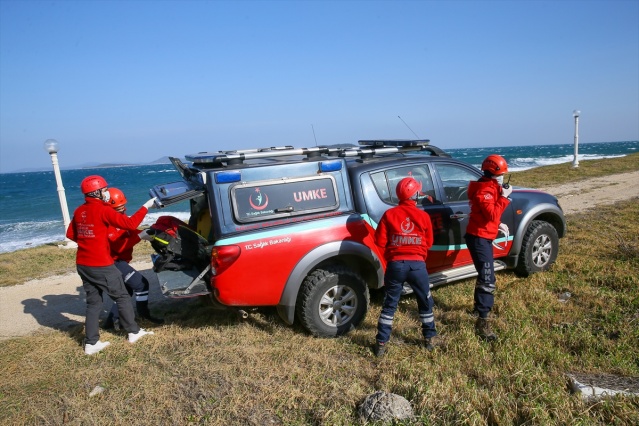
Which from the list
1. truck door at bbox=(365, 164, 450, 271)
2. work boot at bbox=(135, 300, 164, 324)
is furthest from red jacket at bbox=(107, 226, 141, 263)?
truck door at bbox=(365, 164, 450, 271)

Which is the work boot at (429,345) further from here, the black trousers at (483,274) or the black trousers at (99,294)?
the black trousers at (99,294)

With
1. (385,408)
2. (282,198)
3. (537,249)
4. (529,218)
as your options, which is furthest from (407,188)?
(537,249)

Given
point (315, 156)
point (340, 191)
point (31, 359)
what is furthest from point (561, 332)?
point (31, 359)

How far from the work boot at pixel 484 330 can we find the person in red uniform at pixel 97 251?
344 cm

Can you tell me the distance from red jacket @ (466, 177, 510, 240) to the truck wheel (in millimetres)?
1295

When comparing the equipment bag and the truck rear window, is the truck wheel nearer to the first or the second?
the truck rear window

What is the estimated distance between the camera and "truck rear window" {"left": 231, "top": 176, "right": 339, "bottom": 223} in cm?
407

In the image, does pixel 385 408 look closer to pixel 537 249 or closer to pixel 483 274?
pixel 483 274

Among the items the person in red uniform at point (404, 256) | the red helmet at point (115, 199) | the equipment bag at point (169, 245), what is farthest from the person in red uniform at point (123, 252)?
the person in red uniform at point (404, 256)

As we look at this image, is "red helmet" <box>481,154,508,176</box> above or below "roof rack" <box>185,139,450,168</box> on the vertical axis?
below

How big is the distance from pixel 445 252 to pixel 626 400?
227 cm

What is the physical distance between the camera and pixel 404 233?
3949 mm

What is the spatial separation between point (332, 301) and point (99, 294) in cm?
252

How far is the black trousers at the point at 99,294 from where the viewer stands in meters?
4.49
